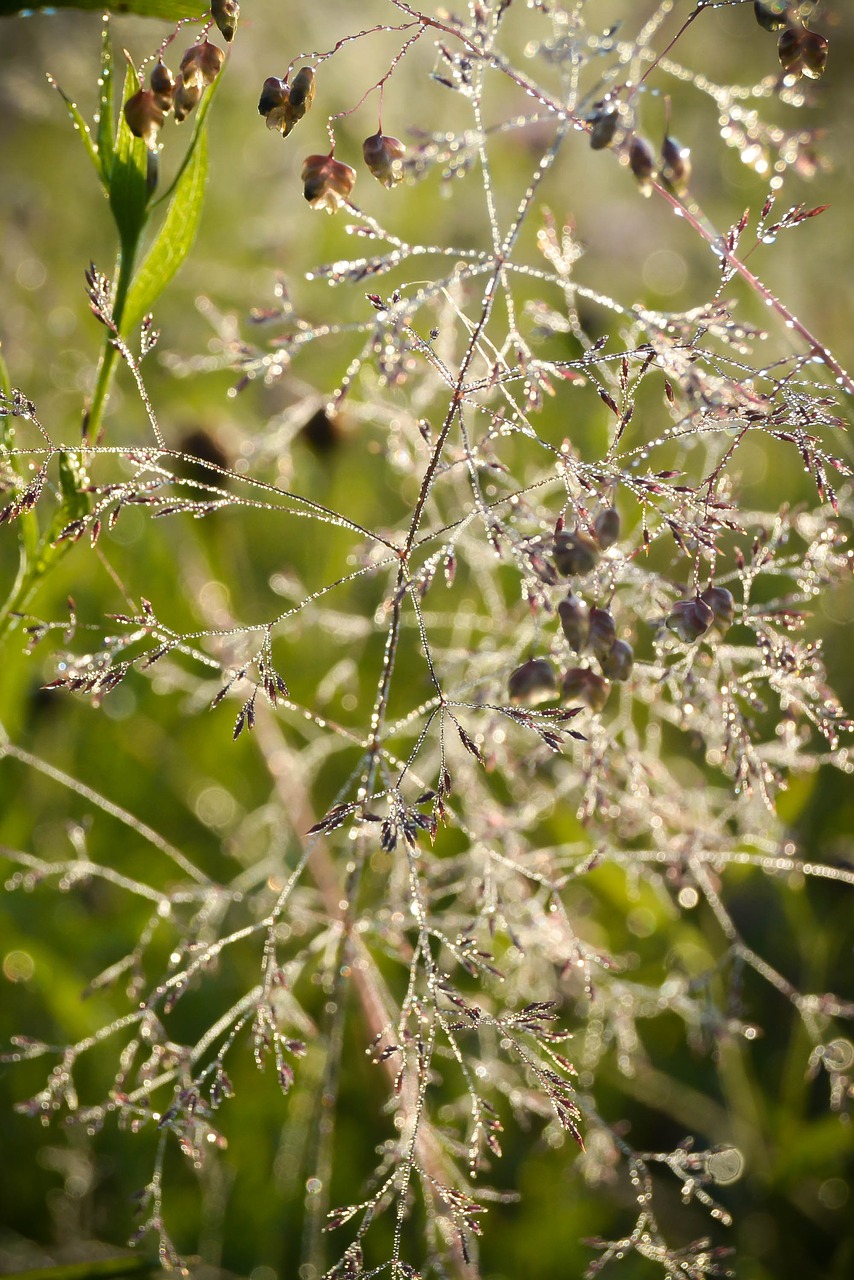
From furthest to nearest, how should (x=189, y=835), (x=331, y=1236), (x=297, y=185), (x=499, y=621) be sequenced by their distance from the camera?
(x=297, y=185)
(x=189, y=835)
(x=331, y=1236)
(x=499, y=621)

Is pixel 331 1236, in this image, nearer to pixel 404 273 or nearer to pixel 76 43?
pixel 404 273

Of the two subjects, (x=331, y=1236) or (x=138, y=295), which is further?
(x=331, y=1236)

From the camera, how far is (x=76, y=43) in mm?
2521

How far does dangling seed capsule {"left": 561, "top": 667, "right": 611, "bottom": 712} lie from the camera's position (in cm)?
60

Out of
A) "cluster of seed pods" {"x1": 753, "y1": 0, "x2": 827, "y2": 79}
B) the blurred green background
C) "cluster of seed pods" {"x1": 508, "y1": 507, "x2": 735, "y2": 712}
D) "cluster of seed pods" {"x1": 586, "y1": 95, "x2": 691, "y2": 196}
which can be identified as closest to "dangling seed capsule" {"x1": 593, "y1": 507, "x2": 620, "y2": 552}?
"cluster of seed pods" {"x1": 508, "y1": 507, "x2": 735, "y2": 712}

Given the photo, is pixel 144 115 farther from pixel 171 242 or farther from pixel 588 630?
pixel 588 630

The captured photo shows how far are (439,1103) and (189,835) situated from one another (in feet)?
1.81

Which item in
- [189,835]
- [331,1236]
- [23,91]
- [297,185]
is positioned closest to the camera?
[331,1236]

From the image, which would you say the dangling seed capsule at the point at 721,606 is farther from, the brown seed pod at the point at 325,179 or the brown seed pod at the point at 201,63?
the brown seed pod at the point at 201,63

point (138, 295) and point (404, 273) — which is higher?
point (404, 273)

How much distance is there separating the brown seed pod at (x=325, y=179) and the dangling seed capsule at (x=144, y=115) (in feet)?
0.33

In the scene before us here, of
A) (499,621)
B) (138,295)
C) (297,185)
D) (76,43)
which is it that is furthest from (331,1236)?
(76,43)

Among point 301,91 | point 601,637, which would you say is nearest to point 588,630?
point 601,637

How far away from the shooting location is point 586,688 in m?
0.60
